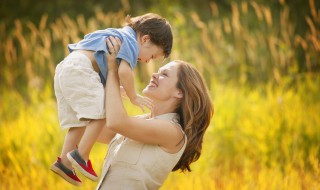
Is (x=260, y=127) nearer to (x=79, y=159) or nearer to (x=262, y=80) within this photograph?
(x=262, y=80)

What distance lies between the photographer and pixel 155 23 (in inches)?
137

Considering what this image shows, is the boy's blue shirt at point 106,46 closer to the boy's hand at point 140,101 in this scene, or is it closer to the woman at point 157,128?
Result: the woman at point 157,128

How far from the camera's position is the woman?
10.6 ft

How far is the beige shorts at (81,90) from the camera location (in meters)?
3.27

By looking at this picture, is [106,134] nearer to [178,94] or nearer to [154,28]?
[178,94]

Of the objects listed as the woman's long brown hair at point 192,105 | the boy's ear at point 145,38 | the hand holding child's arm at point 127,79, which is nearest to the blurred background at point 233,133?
the woman's long brown hair at point 192,105

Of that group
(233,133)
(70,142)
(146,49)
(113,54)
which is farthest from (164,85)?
(233,133)

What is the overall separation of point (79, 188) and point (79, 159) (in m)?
1.44

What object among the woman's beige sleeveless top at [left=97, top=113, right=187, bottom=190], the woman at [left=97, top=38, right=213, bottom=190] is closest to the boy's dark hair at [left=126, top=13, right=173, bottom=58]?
the woman at [left=97, top=38, right=213, bottom=190]

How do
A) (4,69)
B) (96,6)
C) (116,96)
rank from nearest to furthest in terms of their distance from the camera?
(116,96)
(4,69)
(96,6)

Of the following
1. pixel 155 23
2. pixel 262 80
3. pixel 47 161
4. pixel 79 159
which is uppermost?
pixel 155 23

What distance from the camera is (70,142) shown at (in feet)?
11.1

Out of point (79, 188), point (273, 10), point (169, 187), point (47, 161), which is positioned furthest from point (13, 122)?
point (273, 10)

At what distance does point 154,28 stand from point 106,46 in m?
0.30
